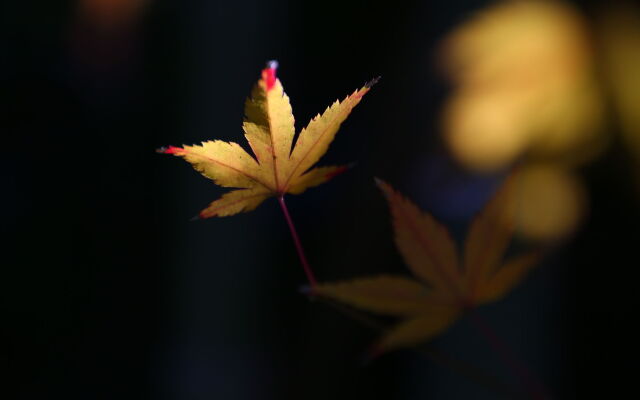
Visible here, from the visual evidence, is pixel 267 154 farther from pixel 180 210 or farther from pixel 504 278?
pixel 180 210

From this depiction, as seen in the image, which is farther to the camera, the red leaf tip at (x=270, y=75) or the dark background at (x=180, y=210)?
the dark background at (x=180, y=210)

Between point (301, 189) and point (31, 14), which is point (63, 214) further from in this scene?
point (301, 189)

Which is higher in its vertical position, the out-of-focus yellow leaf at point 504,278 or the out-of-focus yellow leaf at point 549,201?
the out-of-focus yellow leaf at point 549,201

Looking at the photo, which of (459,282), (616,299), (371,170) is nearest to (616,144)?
(616,299)

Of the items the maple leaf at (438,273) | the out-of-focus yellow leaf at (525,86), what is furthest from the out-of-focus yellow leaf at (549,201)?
the maple leaf at (438,273)

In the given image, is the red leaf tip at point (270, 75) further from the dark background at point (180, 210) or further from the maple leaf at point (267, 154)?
the dark background at point (180, 210)

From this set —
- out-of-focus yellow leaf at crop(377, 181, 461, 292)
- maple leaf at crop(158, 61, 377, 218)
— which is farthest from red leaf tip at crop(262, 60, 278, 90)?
out-of-focus yellow leaf at crop(377, 181, 461, 292)

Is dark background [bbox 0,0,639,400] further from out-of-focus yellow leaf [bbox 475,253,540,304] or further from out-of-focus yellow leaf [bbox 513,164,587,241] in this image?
out-of-focus yellow leaf [bbox 475,253,540,304]

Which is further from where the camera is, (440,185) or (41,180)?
(41,180)
